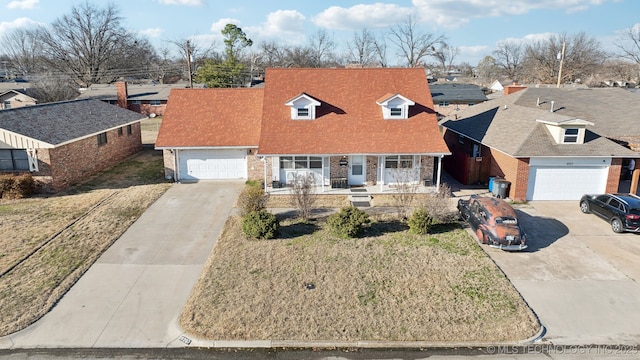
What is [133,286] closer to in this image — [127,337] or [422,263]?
[127,337]

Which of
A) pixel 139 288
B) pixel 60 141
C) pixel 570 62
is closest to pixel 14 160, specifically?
pixel 60 141

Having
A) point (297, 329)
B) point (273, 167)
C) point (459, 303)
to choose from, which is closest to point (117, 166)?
point (273, 167)

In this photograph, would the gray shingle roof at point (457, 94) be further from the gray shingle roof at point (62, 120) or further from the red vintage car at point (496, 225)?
the gray shingle roof at point (62, 120)

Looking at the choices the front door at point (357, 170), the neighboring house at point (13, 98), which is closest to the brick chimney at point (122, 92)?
the neighboring house at point (13, 98)

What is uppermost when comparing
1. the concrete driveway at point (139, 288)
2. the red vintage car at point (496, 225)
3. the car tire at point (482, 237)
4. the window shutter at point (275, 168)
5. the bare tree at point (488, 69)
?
the bare tree at point (488, 69)

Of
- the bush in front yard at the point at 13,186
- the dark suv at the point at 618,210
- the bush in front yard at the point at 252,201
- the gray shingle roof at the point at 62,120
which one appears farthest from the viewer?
the gray shingle roof at the point at 62,120

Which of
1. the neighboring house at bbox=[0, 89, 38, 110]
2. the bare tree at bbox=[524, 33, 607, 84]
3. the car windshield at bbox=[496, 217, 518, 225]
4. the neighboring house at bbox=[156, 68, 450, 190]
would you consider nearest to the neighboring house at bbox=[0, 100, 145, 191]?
the neighboring house at bbox=[156, 68, 450, 190]

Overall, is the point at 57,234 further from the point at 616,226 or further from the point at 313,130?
the point at 616,226
